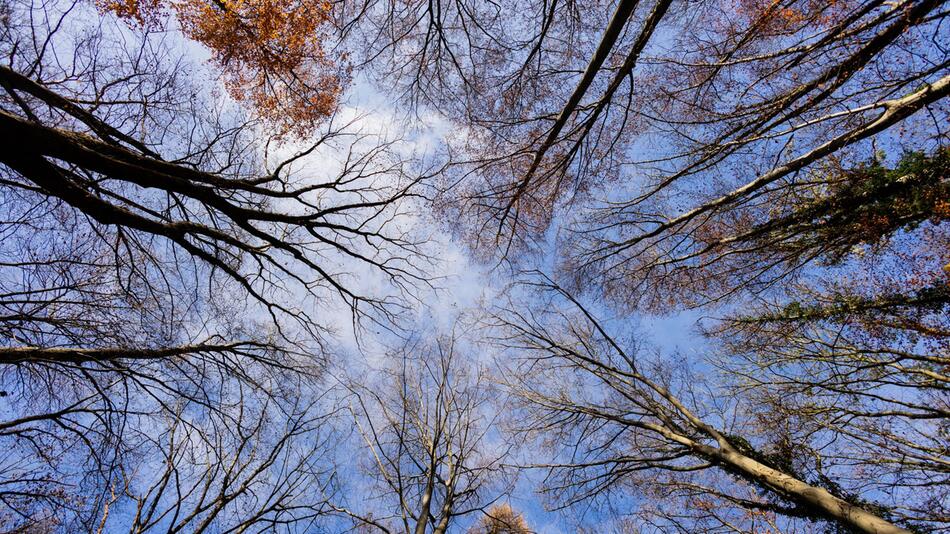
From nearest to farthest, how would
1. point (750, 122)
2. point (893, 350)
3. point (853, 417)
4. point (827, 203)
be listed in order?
point (750, 122) < point (827, 203) < point (893, 350) < point (853, 417)

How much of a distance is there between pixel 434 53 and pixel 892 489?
38.9 ft

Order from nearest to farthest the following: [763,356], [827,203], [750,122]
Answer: [750,122] → [827,203] → [763,356]

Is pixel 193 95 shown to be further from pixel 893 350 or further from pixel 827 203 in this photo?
pixel 893 350

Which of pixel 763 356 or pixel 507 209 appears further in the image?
pixel 763 356

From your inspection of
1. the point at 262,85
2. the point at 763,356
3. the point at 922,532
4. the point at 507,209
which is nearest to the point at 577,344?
the point at 507,209

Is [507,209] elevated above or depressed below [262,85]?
below

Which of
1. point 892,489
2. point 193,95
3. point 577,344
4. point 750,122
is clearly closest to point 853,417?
point 892,489

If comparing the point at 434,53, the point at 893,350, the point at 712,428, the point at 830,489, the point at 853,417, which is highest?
the point at 434,53

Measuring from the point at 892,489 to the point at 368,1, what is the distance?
12.9m

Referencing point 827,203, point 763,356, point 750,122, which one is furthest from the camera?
point 763,356

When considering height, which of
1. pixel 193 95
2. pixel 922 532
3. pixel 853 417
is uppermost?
pixel 193 95

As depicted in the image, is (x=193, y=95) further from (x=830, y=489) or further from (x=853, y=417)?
(x=853, y=417)

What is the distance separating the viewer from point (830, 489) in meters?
5.86

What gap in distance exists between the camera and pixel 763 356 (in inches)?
303
